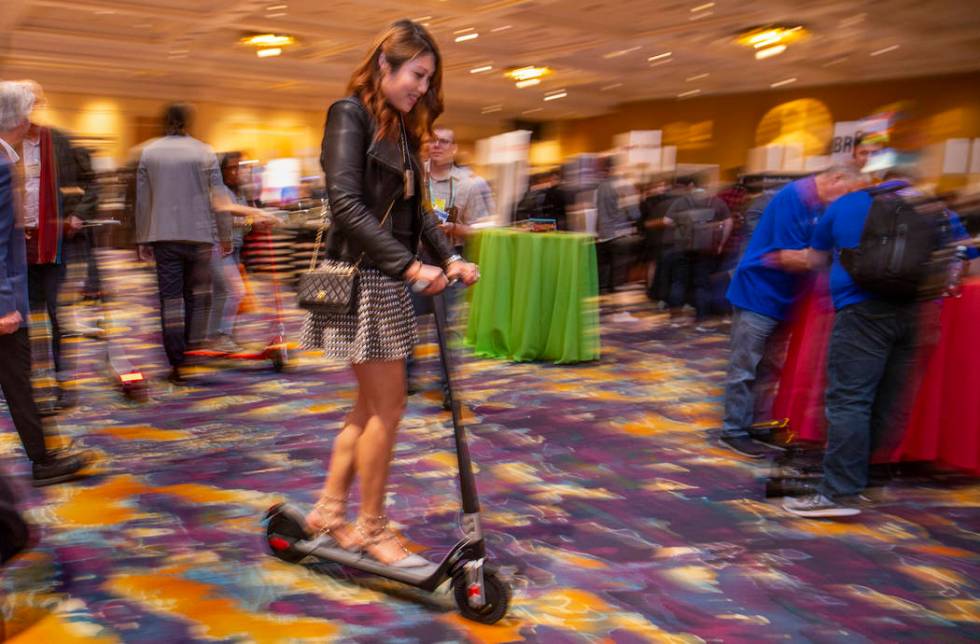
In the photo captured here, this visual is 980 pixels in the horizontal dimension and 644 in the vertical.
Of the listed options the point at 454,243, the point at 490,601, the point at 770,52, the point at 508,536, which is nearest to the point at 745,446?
the point at 508,536

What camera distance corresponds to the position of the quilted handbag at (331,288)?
7.68ft

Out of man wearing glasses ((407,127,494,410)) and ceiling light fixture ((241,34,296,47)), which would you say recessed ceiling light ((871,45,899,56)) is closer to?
ceiling light fixture ((241,34,296,47))

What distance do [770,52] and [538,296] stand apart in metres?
6.97

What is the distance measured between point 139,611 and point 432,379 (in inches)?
119

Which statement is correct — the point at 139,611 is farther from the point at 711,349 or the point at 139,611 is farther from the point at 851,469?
the point at 711,349

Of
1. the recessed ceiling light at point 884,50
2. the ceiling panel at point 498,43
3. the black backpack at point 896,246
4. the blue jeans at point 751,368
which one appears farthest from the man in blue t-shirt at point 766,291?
the recessed ceiling light at point 884,50

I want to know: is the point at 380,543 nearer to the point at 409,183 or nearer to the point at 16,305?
the point at 409,183

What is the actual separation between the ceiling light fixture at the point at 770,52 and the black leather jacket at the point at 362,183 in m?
9.66

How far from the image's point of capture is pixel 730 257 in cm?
898

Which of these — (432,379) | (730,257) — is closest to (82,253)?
(432,379)

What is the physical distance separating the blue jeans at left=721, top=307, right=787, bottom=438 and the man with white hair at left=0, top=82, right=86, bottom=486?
9.20 ft

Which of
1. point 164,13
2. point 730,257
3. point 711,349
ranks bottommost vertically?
point 711,349

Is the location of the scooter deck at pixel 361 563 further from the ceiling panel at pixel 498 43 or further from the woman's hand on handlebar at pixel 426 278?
the ceiling panel at pixel 498 43

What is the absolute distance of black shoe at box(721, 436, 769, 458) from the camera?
412 cm
